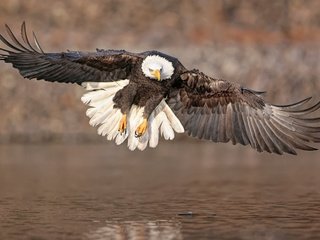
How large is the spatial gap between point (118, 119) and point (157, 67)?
0.58 m

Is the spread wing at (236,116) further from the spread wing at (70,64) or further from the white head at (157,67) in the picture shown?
the spread wing at (70,64)

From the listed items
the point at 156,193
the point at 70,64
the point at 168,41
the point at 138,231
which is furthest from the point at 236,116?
the point at 168,41

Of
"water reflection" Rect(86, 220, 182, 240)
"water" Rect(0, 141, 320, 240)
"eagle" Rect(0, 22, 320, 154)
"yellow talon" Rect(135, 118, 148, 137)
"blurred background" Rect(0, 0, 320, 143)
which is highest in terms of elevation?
"blurred background" Rect(0, 0, 320, 143)

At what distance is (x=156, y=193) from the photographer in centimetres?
772

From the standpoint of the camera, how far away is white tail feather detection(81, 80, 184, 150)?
7.70 m

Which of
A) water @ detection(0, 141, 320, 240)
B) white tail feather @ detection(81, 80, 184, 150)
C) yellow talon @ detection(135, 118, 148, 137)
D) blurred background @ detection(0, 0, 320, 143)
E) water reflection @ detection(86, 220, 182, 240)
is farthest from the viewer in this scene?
blurred background @ detection(0, 0, 320, 143)

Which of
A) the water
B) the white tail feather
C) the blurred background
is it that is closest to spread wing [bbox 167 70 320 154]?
the white tail feather

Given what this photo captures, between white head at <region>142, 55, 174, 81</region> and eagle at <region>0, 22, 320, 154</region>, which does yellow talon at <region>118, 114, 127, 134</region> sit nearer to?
eagle at <region>0, 22, 320, 154</region>

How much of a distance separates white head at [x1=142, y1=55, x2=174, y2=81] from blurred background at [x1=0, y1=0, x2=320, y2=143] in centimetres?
549

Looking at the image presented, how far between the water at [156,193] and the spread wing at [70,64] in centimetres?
87

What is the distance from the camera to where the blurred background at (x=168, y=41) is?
13633 millimetres

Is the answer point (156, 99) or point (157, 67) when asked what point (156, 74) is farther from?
point (156, 99)

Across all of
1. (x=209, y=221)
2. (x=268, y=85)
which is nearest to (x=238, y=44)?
(x=268, y=85)

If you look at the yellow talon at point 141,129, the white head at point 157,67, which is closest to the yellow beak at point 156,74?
the white head at point 157,67
